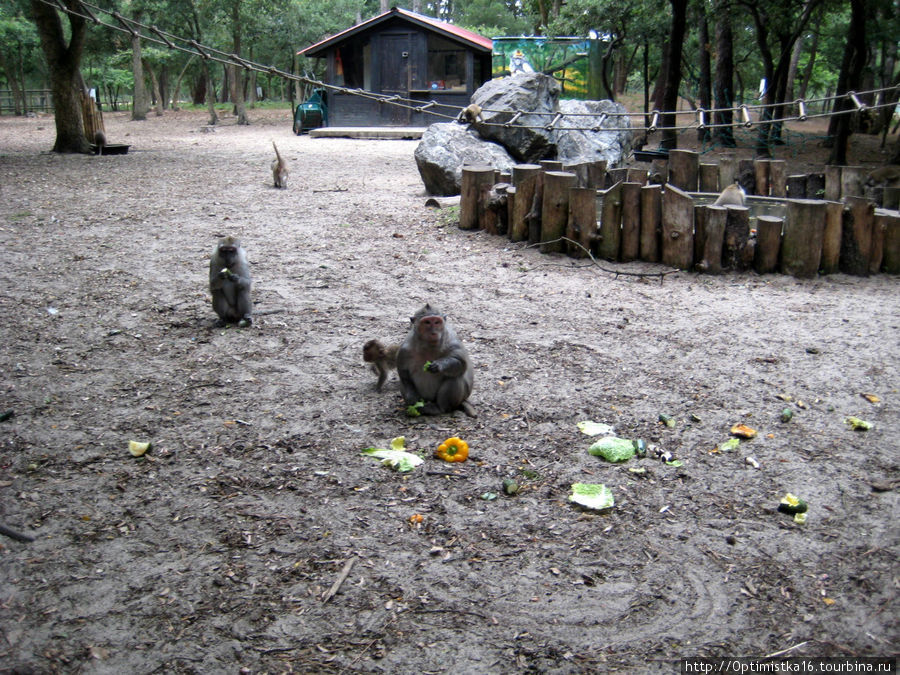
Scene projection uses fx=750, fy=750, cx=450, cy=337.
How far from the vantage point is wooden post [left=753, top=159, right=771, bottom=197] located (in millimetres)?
Answer: 11383

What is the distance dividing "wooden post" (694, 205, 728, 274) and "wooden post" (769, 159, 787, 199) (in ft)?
11.4

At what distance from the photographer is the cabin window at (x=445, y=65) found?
29.8 m

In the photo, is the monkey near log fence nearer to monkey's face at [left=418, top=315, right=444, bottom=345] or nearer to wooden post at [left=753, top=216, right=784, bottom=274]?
monkey's face at [left=418, top=315, right=444, bottom=345]

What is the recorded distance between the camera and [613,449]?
15.3 feet

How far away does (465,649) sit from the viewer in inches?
121

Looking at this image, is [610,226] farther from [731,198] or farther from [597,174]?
[597,174]

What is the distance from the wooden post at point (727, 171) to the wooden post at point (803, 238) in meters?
3.27

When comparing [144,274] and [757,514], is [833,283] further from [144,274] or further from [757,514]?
[144,274]

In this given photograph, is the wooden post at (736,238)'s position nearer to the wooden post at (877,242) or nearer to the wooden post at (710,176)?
the wooden post at (877,242)

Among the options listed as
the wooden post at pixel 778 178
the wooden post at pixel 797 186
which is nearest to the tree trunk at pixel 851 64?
the wooden post at pixel 778 178

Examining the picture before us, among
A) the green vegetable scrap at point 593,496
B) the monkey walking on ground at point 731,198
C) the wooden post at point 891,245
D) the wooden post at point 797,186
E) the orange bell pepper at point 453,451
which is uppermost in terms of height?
the wooden post at point 797,186

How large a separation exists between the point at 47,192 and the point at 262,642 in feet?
43.0

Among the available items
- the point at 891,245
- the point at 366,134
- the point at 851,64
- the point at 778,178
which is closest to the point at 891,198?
the point at 778,178

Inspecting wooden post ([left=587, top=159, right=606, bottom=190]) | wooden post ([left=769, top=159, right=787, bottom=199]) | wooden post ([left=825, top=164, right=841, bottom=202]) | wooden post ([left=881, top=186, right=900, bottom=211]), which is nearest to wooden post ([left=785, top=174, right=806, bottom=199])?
wooden post ([left=769, top=159, right=787, bottom=199])
